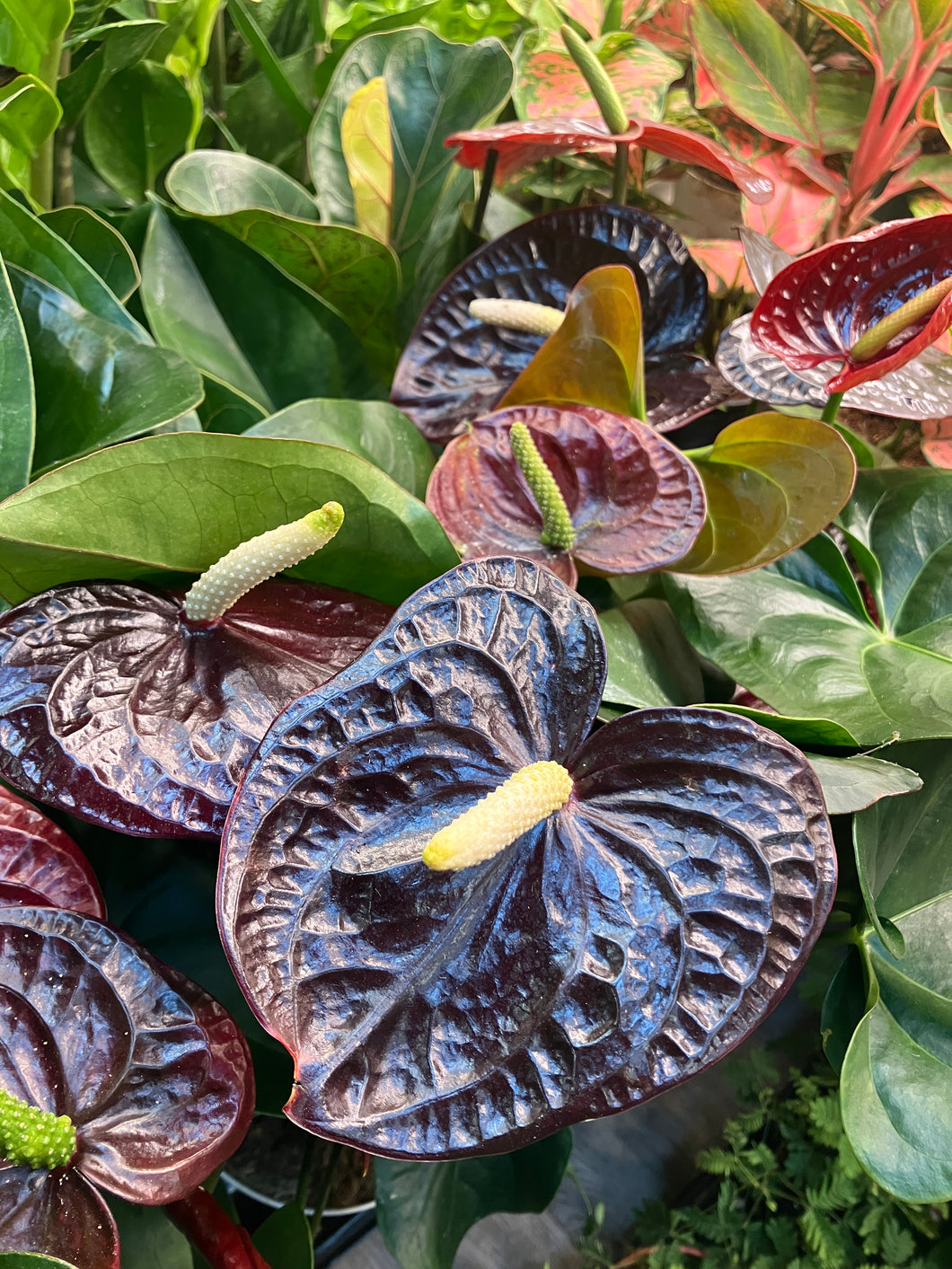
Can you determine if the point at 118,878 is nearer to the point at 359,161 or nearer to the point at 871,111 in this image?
the point at 359,161

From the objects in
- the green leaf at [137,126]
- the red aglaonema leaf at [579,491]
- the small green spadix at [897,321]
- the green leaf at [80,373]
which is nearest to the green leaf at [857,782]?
the red aglaonema leaf at [579,491]

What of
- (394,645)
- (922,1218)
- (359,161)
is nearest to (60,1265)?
(394,645)

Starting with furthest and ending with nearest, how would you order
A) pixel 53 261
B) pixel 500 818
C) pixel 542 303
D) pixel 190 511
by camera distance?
1. pixel 542 303
2. pixel 53 261
3. pixel 190 511
4. pixel 500 818

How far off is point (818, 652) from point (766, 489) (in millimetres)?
102

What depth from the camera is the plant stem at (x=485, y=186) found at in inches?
24.3

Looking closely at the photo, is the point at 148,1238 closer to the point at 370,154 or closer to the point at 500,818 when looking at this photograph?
the point at 500,818

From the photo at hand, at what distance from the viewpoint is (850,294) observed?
1.58ft

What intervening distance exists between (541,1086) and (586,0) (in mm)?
844

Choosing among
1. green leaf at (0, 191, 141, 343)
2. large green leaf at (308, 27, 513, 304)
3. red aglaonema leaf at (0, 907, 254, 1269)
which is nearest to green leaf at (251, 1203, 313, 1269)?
red aglaonema leaf at (0, 907, 254, 1269)

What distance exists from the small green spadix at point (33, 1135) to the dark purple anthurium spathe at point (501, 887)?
103 mm

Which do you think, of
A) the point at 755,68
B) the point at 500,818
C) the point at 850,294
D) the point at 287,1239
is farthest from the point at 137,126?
the point at 287,1239

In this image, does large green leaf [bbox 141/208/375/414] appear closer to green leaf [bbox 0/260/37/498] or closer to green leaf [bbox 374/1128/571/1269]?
green leaf [bbox 0/260/37/498]

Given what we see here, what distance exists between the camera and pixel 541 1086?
282 millimetres

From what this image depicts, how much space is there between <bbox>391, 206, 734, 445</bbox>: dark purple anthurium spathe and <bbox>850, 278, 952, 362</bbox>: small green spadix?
0.11m
